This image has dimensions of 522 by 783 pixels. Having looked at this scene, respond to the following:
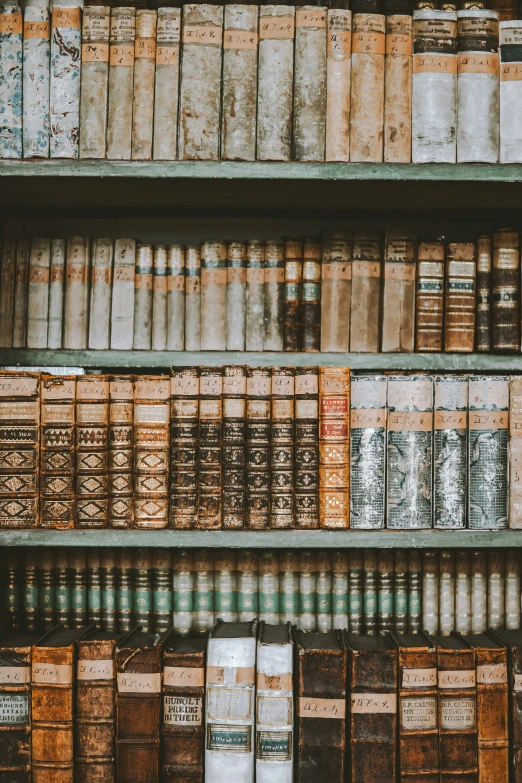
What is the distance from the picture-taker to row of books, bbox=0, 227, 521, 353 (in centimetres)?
122

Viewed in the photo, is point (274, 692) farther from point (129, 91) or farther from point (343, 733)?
point (129, 91)

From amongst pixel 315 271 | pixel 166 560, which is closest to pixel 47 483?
pixel 166 560

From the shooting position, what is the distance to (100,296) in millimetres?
1247

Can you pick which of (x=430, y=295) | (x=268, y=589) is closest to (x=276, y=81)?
(x=430, y=295)

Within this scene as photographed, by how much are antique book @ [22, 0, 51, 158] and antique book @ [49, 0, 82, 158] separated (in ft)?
0.04

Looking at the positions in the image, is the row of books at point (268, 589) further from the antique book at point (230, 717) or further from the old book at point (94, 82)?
the old book at point (94, 82)

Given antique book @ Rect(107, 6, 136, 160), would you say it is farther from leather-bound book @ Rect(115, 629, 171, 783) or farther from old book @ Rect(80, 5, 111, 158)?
leather-bound book @ Rect(115, 629, 171, 783)

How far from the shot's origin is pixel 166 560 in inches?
48.2

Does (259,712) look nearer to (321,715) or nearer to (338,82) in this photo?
(321,715)

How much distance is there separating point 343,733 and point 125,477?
0.60 metres

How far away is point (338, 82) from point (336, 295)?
0.39 metres

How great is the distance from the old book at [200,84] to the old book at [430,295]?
448 millimetres

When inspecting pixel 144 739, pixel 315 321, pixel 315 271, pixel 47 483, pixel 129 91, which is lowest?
pixel 144 739

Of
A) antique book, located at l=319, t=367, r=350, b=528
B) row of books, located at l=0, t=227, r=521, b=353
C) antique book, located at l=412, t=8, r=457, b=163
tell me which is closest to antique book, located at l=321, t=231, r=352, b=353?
row of books, located at l=0, t=227, r=521, b=353
